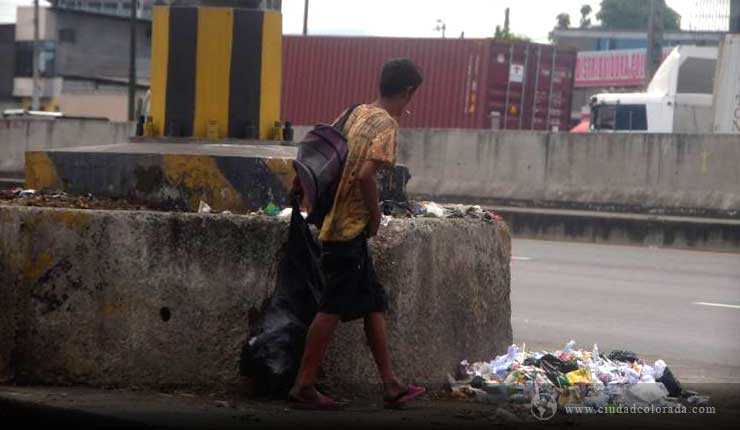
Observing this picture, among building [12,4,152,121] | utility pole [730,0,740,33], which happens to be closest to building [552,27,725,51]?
building [12,4,152,121]

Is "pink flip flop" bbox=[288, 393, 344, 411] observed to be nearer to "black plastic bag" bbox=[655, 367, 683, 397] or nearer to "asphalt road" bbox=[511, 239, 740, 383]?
"black plastic bag" bbox=[655, 367, 683, 397]

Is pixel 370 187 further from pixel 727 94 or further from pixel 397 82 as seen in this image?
pixel 727 94

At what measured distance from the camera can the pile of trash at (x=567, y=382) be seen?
614 cm

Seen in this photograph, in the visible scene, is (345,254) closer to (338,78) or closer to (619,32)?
(338,78)

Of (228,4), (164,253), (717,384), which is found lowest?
(717,384)

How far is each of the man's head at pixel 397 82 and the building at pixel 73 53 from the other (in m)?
53.1

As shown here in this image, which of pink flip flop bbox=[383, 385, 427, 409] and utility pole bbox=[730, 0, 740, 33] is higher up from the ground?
utility pole bbox=[730, 0, 740, 33]

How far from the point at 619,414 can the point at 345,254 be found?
1628mm

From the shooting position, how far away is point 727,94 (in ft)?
81.9

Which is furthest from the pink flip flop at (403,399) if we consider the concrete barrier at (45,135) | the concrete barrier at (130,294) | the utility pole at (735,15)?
the concrete barrier at (45,135)

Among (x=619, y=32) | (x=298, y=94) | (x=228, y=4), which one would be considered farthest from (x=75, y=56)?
(x=228, y=4)

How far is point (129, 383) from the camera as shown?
586 centimetres

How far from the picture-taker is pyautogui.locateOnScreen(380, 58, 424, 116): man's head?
569 centimetres

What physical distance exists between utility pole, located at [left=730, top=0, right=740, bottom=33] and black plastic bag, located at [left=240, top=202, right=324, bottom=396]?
3.45 m
